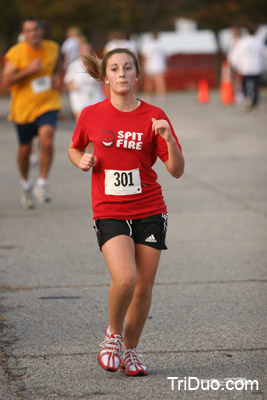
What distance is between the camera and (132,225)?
4.29 meters

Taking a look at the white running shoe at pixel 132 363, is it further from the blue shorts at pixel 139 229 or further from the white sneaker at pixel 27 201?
the white sneaker at pixel 27 201

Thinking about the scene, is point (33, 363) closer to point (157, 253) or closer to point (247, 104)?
point (157, 253)

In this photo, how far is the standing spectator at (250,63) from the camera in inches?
872

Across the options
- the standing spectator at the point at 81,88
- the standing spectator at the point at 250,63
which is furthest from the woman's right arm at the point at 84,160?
the standing spectator at the point at 250,63

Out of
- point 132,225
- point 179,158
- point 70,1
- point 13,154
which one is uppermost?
point 70,1

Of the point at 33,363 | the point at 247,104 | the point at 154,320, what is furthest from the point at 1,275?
the point at 247,104

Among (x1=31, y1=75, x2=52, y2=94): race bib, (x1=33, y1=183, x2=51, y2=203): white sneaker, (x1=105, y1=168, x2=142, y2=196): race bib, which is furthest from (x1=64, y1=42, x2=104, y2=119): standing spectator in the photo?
(x1=105, y1=168, x2=142, y2=196): race bib

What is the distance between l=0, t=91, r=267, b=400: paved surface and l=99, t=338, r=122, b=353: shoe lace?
14 cm

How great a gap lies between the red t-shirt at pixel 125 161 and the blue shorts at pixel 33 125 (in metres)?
5.26

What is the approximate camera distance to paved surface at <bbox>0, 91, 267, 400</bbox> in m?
4.16

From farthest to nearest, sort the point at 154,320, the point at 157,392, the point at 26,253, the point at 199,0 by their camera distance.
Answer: the point at 199,0 → the point at 26,253 → the point at 154,320 → the point at 157,392

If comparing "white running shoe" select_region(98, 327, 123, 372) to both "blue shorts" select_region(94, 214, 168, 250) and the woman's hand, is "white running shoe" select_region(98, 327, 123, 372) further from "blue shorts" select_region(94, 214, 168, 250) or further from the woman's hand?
the woman's hand

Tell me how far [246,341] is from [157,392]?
38.1 inches

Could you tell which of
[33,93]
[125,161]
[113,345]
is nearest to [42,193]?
[33,93]
